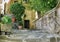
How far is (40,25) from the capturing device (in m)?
10.6

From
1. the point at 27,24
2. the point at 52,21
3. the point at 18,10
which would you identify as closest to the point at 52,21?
the point at 52,21

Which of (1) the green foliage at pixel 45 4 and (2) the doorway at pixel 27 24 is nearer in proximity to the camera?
(1) the green foliage at pixel 45 4

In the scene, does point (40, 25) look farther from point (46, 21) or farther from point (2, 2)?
point (2, 2)

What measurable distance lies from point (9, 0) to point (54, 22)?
6.68 m

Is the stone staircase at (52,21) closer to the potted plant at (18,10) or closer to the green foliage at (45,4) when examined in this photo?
the green foliage at (45,4)

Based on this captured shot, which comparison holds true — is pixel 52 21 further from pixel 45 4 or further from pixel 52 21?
pixel 45 4

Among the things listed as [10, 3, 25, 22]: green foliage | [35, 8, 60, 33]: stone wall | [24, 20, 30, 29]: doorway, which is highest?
[10, 3, 25, 22]: green foliage

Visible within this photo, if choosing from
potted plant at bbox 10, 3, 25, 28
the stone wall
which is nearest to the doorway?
potted plant at bbox 10, 3, 25, 28

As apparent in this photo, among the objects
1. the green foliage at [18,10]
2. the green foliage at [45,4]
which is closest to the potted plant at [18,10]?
the green foliage at [18,10]

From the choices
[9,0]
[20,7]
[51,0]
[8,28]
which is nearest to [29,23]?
[20,7]

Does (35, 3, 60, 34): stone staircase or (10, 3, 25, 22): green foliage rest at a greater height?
(10, 3, 25, 22): green foliage

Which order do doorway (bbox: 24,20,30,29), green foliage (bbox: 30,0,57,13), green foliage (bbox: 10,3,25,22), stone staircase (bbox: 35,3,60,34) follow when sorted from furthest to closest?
doorway (bbox: 24,20,30,29) → green foliage (bbox: 10,3,25,22) → green foliage (bbox: 30,0,57,13) → stone staircase (bbox: 35,3,60,34)

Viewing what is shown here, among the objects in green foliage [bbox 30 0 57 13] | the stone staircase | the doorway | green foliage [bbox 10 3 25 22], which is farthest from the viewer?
the doorway

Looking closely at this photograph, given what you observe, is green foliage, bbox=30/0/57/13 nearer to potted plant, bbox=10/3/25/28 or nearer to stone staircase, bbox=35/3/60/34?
stone staircase, bbox=35/3/60/34
